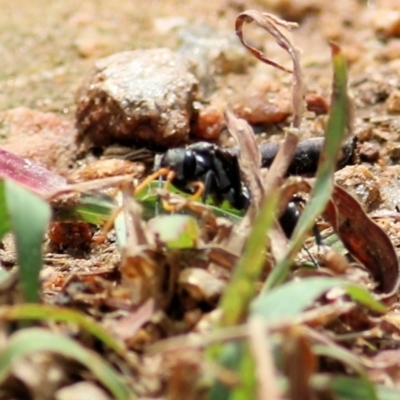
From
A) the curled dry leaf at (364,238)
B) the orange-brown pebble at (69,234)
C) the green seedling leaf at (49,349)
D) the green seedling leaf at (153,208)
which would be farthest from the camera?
the orange-brown pebble at (69,234)

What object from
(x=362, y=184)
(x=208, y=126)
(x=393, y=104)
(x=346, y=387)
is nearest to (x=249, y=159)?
(x=346, y=387)

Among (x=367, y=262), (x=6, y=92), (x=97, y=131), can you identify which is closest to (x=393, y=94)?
(x=97, y=131)

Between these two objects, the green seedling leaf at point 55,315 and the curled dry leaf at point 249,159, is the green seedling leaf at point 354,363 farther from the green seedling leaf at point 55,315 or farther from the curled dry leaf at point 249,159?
the curled dry leaf at point 249,159

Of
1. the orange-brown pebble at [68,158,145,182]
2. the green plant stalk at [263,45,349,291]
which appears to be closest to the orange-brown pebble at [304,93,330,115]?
the orange-brown pebble at [68,158,145,182]

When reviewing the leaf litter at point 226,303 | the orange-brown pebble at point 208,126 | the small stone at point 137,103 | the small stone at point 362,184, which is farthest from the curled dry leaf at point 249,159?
the orange-brown pebble at point 208,126

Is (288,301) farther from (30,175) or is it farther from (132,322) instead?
(30,175)

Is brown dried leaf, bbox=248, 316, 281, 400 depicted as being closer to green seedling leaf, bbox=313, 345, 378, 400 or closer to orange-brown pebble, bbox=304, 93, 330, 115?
green seedling leaf, bbox=313, 345, 378, 400

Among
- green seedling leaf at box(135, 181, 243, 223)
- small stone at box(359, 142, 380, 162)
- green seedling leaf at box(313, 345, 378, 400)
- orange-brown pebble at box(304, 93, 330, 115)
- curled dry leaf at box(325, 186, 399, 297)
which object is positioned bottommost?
small stone at box(359, 142, 380, 162)
